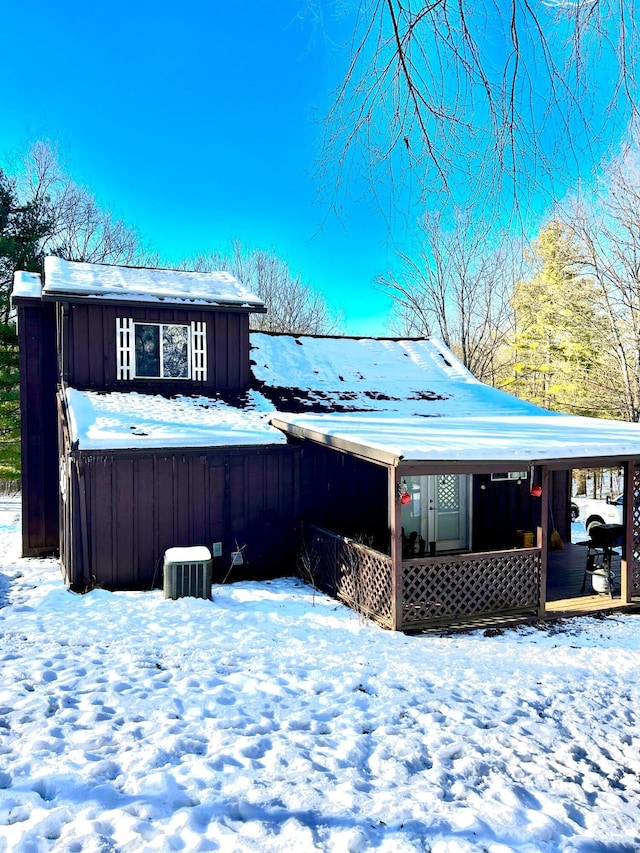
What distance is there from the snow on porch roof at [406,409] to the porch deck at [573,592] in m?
2.38

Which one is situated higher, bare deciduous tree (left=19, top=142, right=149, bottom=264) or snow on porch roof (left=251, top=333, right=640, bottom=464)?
bare deciduous tree (left=19, top=142, right=149, bottom=264)

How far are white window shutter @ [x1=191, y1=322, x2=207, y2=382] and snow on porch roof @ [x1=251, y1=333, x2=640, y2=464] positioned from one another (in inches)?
56.1

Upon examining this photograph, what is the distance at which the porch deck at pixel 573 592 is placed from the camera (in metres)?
8.46

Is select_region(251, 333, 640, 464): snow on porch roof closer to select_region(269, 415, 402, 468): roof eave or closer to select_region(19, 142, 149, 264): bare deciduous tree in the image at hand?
select_region(269, 415, 402, 468): roof eave

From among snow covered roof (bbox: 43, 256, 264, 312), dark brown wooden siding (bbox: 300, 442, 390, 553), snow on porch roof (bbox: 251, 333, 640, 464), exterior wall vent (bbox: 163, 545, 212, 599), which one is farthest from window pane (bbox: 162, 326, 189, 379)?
exterior wall vent (bbox: 163, 545, 212, 599)

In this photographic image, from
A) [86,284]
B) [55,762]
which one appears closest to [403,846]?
[55,762]

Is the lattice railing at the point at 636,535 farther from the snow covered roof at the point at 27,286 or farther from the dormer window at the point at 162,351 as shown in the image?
the snow covered roof at the point at 27,286

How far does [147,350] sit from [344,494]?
511cm

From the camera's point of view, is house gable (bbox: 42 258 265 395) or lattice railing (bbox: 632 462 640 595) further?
house gable (bbox: 42 258 265 395)

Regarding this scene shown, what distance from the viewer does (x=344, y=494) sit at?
11031mm

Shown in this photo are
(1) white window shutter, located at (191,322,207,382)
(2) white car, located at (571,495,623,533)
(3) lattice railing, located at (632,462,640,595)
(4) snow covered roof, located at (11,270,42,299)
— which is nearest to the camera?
(3) lattice railing, located at (632,462,640,595)

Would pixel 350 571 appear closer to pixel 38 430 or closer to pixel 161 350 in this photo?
pixel 161 350

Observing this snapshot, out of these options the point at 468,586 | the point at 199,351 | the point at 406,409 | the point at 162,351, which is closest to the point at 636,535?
the point at 468,586

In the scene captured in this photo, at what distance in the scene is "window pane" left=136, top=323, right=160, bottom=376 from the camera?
A: 11.5m
